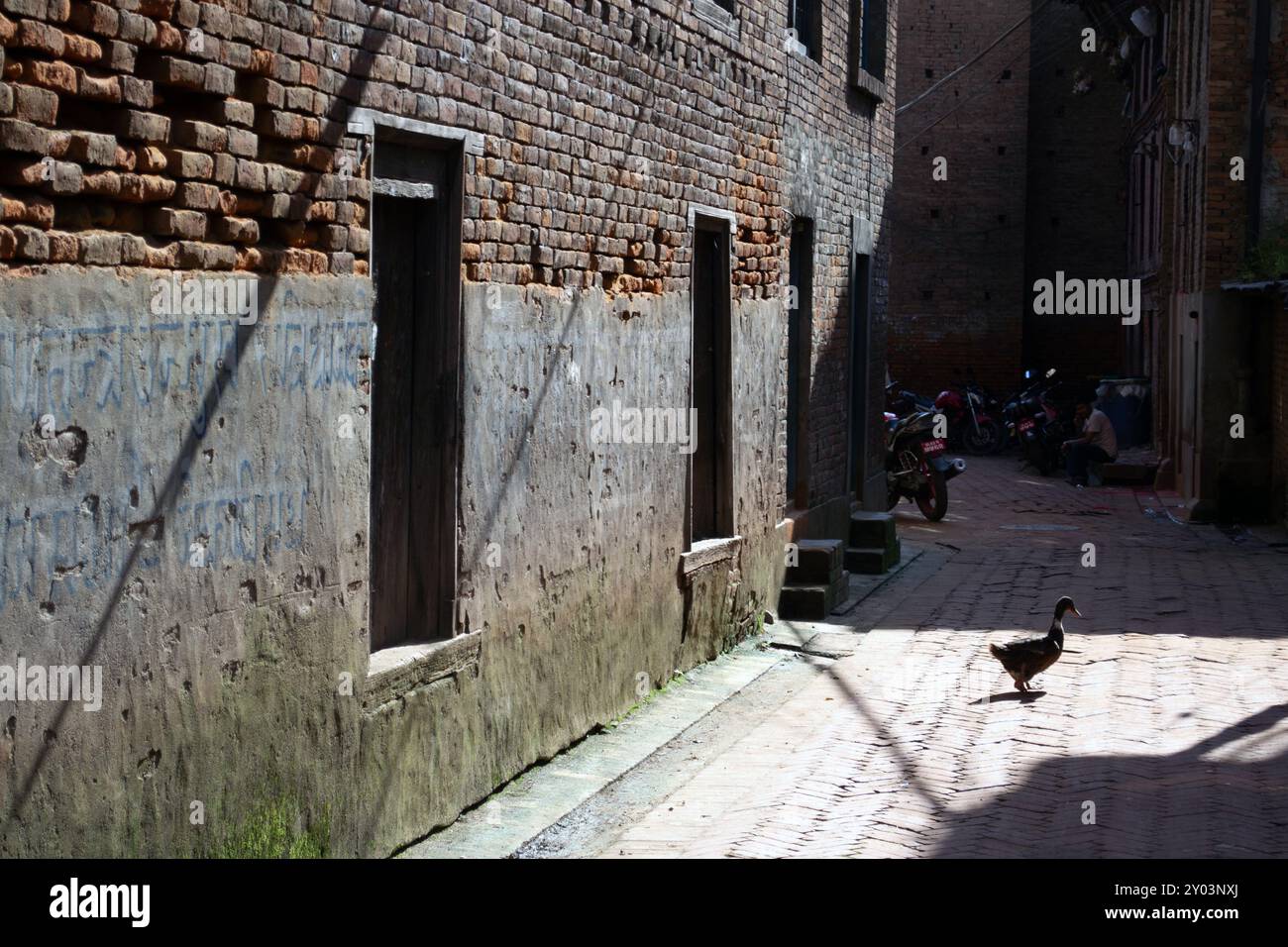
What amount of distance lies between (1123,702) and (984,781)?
1944 mm

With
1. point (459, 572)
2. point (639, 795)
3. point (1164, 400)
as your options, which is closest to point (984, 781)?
point (639, 795)

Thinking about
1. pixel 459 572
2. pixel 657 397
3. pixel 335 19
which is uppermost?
pixel 335 19

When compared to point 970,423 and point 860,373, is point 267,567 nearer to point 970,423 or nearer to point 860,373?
point 860,373

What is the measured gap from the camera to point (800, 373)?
1245 centimetres

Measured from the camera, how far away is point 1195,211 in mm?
18594

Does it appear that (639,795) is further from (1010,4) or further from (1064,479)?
(1010,4)

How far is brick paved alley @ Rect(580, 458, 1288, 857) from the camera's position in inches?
241

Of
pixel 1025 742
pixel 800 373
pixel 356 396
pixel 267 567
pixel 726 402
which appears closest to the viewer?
pixel 267 567

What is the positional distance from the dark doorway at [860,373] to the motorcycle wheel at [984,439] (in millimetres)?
12484

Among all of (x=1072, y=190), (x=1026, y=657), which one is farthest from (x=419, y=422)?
(x=1072, y=190)

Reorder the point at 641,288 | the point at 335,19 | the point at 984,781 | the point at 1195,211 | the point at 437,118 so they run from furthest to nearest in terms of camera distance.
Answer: the point at 1195,211
the point at 641,288
the point at 984,781
the point at 437,118
the point at 335,19

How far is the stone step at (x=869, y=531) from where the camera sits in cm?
1401

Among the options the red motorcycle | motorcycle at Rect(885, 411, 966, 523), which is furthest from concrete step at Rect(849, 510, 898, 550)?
the red motorcycle

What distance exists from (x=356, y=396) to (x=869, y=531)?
29.5 ft
